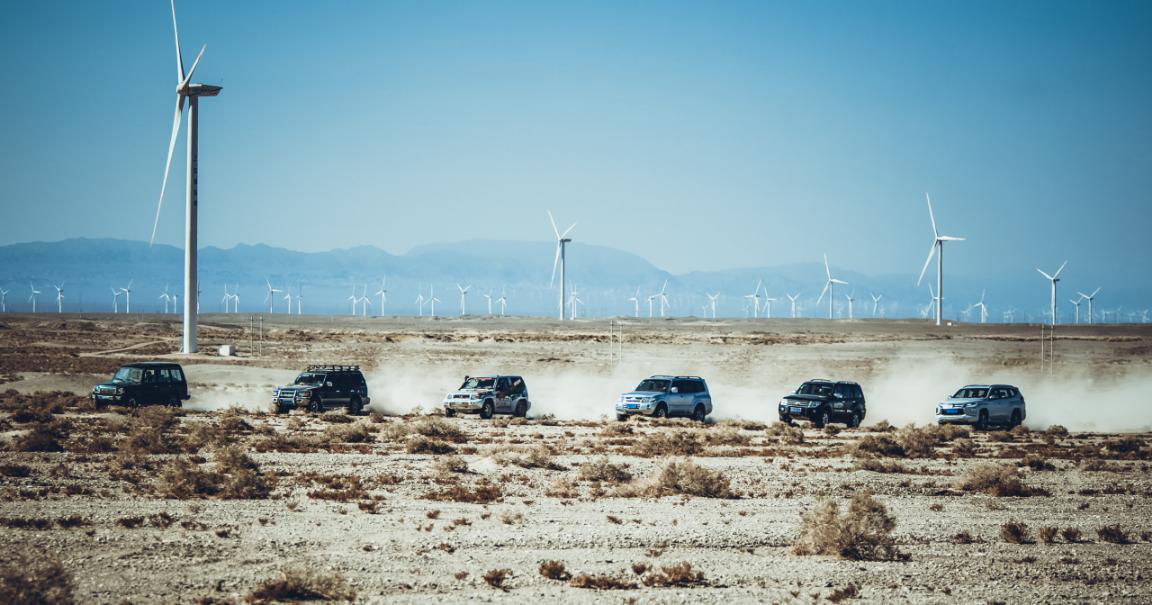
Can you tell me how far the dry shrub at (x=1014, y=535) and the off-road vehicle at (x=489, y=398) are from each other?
1175 inches

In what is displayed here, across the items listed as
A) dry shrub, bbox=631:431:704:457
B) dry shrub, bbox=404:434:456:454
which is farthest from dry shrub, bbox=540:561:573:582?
dry shrub, bbox=631:431:704:457

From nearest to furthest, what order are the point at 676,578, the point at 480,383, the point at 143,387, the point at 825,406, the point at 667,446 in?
the point at 676,578 < the point at 667,446 < the point at 143,387 < the point at 825,406 < the point at 480,383

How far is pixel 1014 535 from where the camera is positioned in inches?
776

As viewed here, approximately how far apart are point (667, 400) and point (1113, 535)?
28.4 m

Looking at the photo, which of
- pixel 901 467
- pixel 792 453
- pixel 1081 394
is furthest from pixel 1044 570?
pixel 1081 394

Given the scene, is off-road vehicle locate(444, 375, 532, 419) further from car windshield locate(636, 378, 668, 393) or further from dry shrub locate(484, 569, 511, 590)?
dry shrub locate(484, 569, 511, 590)

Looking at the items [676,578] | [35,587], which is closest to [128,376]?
[676,578]

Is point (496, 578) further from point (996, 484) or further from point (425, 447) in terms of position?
point (425, 447)

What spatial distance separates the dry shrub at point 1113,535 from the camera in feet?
65.0

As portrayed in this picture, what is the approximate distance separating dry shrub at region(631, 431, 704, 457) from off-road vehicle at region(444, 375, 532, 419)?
11.5 meters

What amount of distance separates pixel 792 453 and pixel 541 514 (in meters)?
14.4

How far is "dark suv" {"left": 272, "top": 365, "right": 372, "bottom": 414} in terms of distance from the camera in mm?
46781

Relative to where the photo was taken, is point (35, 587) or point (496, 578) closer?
Answer: point (35, 587)

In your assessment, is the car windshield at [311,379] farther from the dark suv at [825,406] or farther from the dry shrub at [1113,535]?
the dry shrub at [1113,535]
